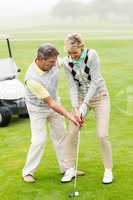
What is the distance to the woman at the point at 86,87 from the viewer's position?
6.42m

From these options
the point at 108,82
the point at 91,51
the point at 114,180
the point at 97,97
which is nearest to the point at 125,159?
the point at 114,180

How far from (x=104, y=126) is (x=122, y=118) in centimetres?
445

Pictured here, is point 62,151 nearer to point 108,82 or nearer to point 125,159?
point 125,159

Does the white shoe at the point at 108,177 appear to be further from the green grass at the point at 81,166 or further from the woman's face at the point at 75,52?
the woman's face at the point at 75,52

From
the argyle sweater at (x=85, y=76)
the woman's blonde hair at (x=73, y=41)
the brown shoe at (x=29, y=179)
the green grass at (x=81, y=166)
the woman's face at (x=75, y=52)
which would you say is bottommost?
the green grass at (x=81, y=166)

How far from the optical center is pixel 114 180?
7047mm

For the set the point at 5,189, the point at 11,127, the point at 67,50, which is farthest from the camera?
the point at 11,127

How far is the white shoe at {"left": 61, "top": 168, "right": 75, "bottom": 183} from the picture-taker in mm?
7113

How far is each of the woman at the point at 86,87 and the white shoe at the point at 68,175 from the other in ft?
1.45

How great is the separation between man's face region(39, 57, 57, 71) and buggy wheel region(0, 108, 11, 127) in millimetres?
3909

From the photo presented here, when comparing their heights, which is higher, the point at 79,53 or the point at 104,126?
the point at 79,53

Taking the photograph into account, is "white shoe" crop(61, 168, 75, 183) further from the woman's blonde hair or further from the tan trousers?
the woman's blonde hair

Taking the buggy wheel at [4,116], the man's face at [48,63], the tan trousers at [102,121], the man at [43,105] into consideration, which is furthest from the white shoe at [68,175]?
the buggy wheel at [4,116]

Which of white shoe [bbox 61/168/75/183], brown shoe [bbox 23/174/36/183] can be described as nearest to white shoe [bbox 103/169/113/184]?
white shoe [bbox 61/168/75/183]
